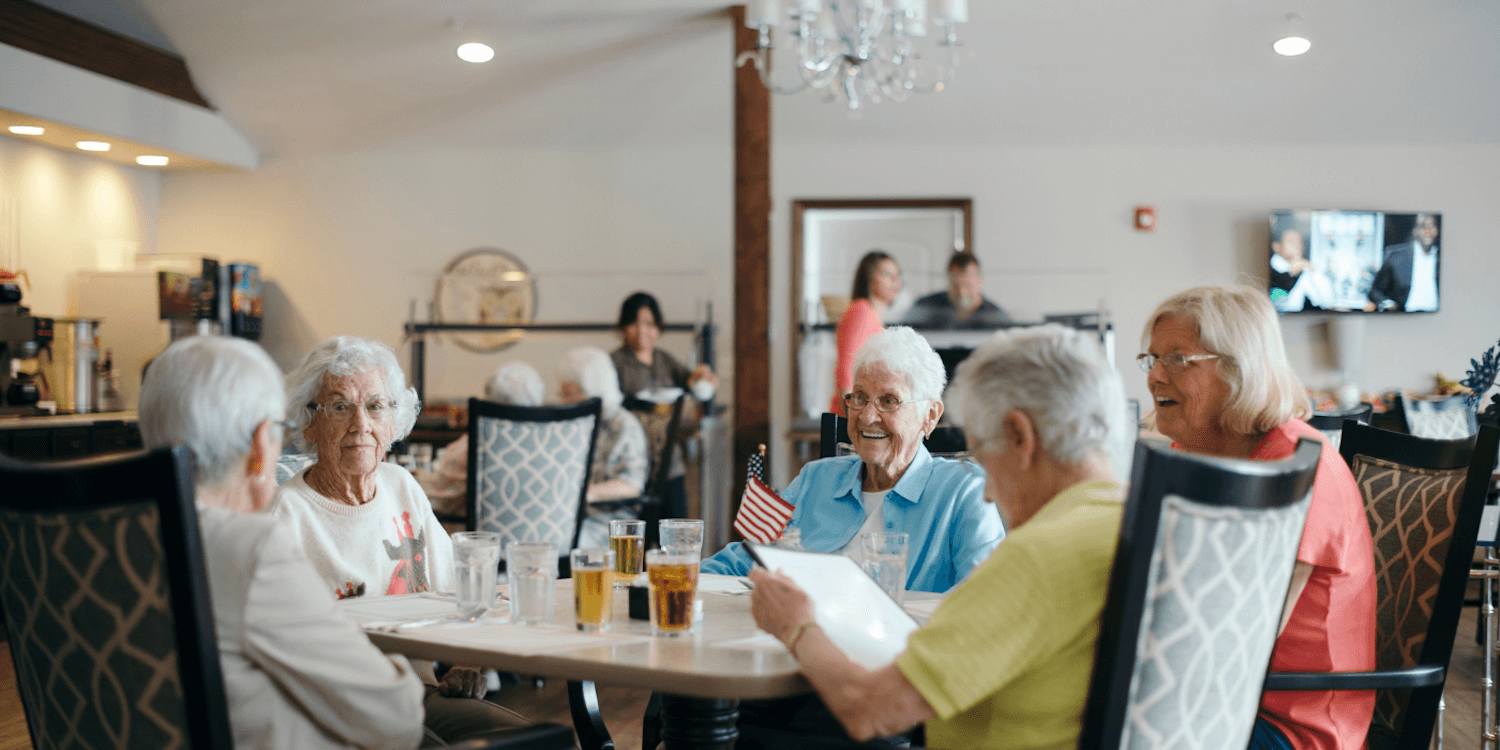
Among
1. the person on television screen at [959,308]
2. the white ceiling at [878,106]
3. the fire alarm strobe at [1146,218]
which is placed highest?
the white ceiling at [878,106]

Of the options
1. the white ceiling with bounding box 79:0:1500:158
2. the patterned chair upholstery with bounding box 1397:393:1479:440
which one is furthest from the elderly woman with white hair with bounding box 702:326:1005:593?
the white ceiling with bounding box 79:0:1500:158

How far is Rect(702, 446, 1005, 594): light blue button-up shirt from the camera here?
6.55 feet

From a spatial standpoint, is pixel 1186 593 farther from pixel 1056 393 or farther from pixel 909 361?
pixel 909 361

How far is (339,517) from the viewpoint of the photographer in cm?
195

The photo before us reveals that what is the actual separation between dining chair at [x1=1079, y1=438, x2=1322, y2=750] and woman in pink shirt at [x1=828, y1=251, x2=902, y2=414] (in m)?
3.14

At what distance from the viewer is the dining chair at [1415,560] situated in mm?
1621

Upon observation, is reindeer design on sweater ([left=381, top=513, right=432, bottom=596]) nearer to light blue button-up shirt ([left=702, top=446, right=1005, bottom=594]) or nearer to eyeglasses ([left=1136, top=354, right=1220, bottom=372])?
light blue button-up shirt ([left=702, top=446, right=1005, bottom=594])

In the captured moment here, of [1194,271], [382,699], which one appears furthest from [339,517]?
[1194,271]

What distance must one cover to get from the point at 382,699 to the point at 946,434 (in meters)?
1.64

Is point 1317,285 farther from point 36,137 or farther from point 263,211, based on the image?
point 36,137

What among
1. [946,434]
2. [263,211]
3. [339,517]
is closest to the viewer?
[339,517]

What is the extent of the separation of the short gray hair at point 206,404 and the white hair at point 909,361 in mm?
1224

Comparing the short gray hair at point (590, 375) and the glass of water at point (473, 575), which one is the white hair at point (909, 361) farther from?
the short gray hair at point (590, 375)

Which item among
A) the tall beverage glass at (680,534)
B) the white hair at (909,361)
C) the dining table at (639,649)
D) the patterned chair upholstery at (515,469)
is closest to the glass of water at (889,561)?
the dining table at (639,649)
